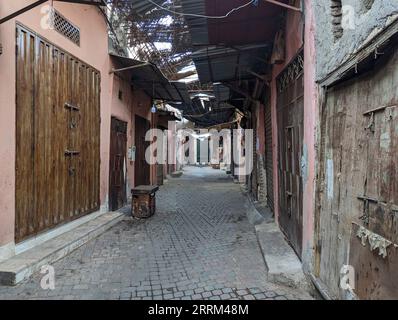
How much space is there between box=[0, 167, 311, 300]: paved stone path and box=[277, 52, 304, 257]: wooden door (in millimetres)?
728

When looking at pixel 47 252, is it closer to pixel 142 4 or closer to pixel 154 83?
pixel 142 4

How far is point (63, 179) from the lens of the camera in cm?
597

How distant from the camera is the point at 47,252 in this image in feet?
15.8

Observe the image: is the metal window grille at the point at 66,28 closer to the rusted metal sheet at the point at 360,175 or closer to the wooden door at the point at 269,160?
the wooden door at the point at 269,160

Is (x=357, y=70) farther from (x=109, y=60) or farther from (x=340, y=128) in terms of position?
(x=109, y=60)

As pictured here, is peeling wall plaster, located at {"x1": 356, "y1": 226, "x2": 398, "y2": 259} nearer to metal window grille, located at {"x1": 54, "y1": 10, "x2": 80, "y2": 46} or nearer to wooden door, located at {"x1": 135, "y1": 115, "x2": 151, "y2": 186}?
metal window grille, located at {"x1": 54, "y1": 10, "x2": 80, "y2": 46}

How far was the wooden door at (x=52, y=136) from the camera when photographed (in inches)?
187

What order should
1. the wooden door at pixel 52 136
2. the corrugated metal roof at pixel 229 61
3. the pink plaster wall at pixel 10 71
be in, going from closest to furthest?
the pink plaster wall at pixel 10 71
the wooden door at pixel 52 136
the corrugated metal roof at pixel 229 61

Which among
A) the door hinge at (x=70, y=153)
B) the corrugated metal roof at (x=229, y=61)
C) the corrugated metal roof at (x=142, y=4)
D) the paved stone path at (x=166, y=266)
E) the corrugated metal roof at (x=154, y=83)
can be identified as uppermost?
the corrugated metal roof at (x=142, y=4)

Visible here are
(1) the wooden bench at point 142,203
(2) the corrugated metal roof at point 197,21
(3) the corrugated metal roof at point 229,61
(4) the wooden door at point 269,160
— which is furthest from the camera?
(1) the wooden bench at point 142,203

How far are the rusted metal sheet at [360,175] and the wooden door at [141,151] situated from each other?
8550 millimetres

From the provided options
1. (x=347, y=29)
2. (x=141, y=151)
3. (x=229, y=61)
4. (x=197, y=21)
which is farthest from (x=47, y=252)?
(x=141, y=151)

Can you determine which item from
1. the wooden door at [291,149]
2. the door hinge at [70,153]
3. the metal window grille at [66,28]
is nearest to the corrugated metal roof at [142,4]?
the metal window grille at [66,28]
